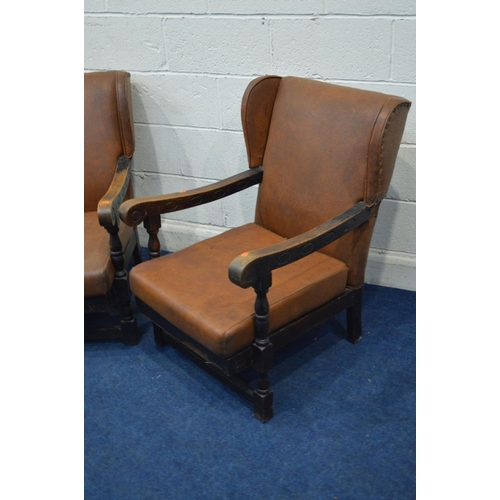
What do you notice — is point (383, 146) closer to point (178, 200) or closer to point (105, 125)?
point (178, 200)

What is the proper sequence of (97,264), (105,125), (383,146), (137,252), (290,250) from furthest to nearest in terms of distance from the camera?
(137,252), (105,125), (97,264), (383,146), (290,250)

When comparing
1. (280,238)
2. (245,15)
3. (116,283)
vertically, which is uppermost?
(245,15)

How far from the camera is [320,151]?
6.41ft

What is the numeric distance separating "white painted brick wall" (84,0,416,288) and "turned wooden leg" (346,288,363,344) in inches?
16.3

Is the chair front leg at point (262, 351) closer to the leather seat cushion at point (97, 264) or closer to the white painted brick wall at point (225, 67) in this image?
the leather seat cushion at point (97, 264)

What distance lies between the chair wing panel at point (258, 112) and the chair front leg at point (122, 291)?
57cm

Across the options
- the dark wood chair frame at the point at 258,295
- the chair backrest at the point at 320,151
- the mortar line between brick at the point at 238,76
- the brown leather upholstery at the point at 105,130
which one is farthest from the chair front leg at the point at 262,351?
the mortar line between brick at the point at 238,76

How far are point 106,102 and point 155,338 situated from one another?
95 cm

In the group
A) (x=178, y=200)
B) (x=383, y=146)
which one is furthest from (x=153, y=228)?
(x=383, y=146)

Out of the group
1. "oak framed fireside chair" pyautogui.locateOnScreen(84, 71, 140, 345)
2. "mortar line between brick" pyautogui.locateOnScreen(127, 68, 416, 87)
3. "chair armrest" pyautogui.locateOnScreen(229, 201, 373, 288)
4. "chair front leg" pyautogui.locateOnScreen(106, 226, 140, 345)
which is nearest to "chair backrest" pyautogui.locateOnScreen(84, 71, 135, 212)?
"oak framed fireside chair" pyautogui.locateOnScreen(84, 71, 140, 345)

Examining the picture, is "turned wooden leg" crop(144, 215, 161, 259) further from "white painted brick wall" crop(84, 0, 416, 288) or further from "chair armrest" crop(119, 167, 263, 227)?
"white painted brick wall" crop(84, 0, 416, 288)

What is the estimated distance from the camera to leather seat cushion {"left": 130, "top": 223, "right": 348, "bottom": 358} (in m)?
1.72

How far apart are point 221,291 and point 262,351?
9.0 inches

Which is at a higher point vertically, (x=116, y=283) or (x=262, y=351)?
(x=116, y=283)
